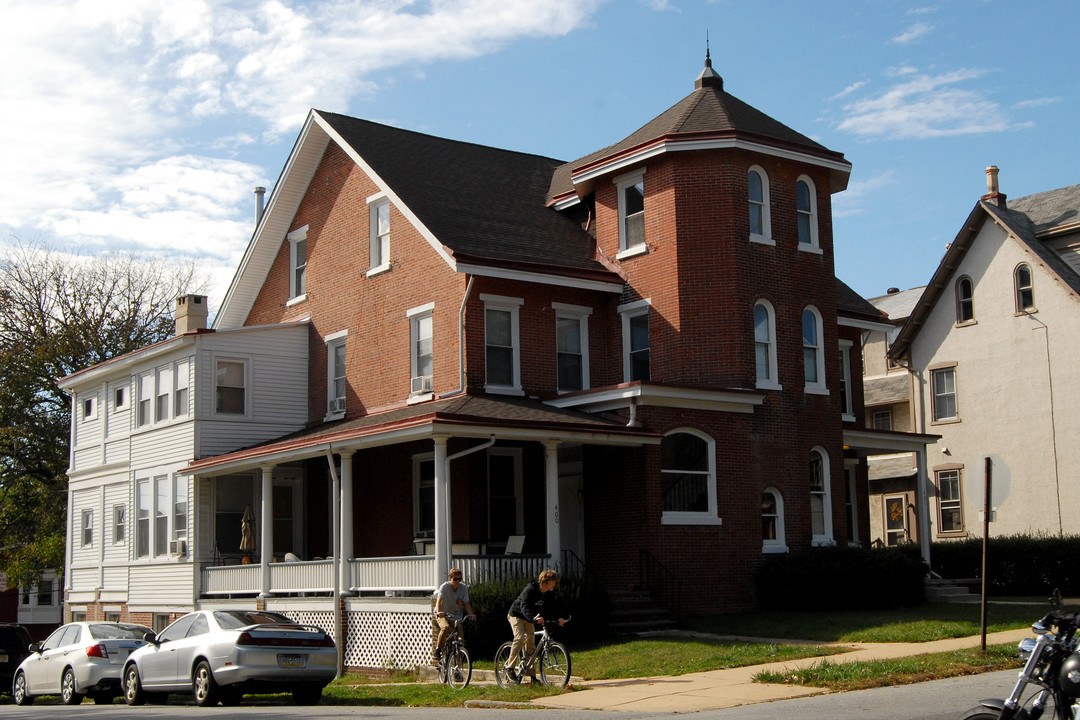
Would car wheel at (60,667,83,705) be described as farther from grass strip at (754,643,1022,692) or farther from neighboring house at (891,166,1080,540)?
neighboring house at (891,166,1080,540)

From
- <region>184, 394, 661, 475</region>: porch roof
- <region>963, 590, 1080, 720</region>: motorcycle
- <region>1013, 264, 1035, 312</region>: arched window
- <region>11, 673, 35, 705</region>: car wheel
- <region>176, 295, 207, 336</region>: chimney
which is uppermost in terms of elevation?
<region>1013, 264, 1035, 312</region>: arched window

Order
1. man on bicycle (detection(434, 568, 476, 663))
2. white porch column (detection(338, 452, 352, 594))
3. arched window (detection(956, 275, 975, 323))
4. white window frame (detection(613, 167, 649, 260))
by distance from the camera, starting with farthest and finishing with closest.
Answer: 1. arched window (detection(956, 275, 975, 323))
2. white window frame (detection(613, 167, 649, 260))
3. white porch column (detection(338, 452, 352, 594))
4. man on bicycle (detection(434, 568, 476, 663))

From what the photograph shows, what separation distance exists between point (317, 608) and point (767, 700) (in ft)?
37.9

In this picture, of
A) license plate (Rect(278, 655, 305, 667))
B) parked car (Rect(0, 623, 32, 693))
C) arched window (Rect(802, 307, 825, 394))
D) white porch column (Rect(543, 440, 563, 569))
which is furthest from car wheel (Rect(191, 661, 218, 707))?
arched window (Rect(802, 307, 825, 394))

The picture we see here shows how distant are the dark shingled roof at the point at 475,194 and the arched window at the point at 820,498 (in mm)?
6034

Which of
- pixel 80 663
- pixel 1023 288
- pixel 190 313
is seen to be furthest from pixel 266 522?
pixel 1023 288

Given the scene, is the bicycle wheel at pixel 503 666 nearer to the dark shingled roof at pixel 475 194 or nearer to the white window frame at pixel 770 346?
the dark shingled roof at pixel 475 194

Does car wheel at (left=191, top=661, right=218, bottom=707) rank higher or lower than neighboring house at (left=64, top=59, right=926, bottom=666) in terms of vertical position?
lower

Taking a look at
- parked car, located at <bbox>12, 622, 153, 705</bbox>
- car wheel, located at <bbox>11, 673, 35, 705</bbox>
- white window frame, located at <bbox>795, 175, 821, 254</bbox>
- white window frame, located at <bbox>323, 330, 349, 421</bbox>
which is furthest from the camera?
white window frame, located at <bbox>323, 330, 349, 421</bbox>

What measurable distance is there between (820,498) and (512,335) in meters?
7.43

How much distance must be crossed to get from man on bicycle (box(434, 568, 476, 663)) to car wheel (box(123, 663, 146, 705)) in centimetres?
484

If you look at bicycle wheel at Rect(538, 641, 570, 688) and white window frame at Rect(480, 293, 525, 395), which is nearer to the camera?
bicycle wheel at Rect(538, 641, 570, 688)

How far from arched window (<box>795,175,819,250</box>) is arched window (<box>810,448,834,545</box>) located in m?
4.54

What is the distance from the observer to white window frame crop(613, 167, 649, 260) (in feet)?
82.7
